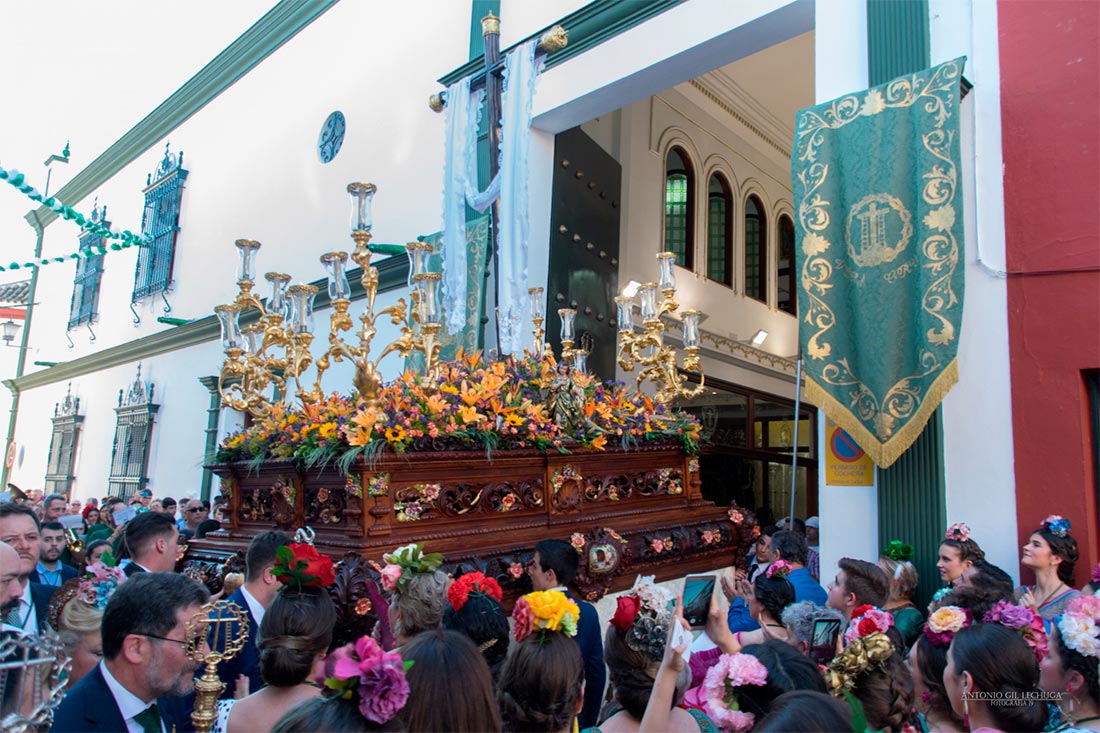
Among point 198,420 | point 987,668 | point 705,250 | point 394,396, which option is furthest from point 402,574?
point 198,420

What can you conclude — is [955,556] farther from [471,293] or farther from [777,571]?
[471,293]

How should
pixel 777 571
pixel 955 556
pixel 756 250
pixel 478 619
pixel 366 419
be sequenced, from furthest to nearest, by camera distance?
pixel 756 250, pixel 955 556, pixel 366 419, pixel 777 571, pixel 478 619

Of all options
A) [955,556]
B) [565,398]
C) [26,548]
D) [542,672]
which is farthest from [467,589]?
[955,556]

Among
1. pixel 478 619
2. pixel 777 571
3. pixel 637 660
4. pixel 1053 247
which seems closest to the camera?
pixel 637 660

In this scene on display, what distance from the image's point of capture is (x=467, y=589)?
285 cm

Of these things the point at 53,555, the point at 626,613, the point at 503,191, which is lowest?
the point at 53,555

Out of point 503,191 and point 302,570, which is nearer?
point 302,570

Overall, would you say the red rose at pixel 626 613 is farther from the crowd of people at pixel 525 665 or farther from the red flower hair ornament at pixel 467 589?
the red flower hair ornament at pixel 467 589

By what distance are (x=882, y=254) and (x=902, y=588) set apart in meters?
2.07

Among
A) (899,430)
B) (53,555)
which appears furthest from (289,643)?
(899,430)

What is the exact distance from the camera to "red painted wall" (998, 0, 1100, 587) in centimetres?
463

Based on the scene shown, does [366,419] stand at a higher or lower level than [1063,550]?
higher

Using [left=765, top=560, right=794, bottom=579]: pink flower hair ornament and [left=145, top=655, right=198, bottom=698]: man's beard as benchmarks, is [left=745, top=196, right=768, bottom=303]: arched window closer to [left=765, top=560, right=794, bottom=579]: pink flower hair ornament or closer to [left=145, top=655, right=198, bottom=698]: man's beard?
[left=765, top=560, right=794, bottom=579]: pink flower hair ornament

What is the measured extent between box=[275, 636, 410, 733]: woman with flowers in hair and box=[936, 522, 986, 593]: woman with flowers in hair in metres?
3.81
